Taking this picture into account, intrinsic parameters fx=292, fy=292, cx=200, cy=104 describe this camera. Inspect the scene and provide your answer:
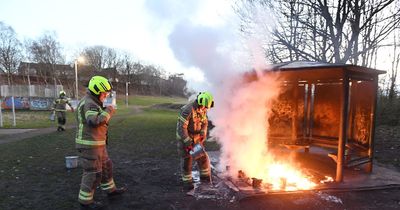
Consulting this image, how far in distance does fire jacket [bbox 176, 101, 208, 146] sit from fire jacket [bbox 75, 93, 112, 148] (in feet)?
5.12

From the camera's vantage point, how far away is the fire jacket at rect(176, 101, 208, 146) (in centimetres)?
591

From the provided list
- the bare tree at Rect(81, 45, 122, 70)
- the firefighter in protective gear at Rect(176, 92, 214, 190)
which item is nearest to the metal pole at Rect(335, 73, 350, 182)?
the firefighter in protective gear at Rect(176, 92, 214, 190)

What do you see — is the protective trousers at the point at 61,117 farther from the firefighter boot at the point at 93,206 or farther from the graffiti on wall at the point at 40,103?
the graffiti on wall at the point at 40,103

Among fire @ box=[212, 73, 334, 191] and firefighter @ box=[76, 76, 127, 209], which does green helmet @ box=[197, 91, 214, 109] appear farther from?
firefighter @ box=[76, 76, 127, 209]

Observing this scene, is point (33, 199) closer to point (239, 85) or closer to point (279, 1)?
point (239, 85)

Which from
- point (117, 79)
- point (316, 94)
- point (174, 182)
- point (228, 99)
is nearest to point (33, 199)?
point (174, 182)

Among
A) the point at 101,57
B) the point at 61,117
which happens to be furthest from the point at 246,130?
the point at 101,57

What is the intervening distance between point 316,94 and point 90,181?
7.21 m

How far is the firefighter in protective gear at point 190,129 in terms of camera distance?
232 inches

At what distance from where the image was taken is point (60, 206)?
5.03 meters

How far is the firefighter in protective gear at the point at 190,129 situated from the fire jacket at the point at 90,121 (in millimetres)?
1589

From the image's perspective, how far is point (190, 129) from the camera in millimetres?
6195

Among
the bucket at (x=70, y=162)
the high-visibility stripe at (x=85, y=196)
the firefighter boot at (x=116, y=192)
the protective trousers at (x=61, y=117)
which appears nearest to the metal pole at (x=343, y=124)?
the firefighter boot at (x=116, y=192)

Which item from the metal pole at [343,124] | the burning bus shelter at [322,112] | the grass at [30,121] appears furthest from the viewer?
the grass at [30,121]
